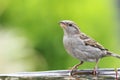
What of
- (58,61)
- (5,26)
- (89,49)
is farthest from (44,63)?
(89,49)

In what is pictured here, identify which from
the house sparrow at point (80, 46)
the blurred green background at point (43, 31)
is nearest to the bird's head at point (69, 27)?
the house sparrow at point (80, 46)

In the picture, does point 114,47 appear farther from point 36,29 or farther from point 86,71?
point 86,71

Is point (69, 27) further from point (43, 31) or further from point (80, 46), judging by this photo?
point (43, 31)

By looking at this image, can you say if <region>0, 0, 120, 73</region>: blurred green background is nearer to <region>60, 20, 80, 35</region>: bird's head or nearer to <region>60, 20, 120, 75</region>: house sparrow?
<region>60, 20, 120, 75</region>: house sparrow

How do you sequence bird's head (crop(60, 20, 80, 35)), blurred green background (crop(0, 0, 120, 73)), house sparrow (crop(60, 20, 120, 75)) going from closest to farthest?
1. bird's head (crop(60, 20, 80, 35))
2. house sparrow (crop(60, 20, 120, 75))
3. blurred green background (crop(0, 0, 120, 73))

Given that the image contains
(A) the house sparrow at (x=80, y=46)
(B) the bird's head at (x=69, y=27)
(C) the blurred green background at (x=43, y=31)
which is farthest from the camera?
(C) the blurred green background at (x=43, y=31)

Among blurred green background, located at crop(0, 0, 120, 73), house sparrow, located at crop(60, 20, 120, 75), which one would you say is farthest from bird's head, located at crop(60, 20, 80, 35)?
blurred green background, located at crop(0, 0, 120, 73)

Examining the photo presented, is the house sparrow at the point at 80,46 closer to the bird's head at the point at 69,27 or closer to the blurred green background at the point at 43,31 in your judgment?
the bird's head at the point at 69,27
